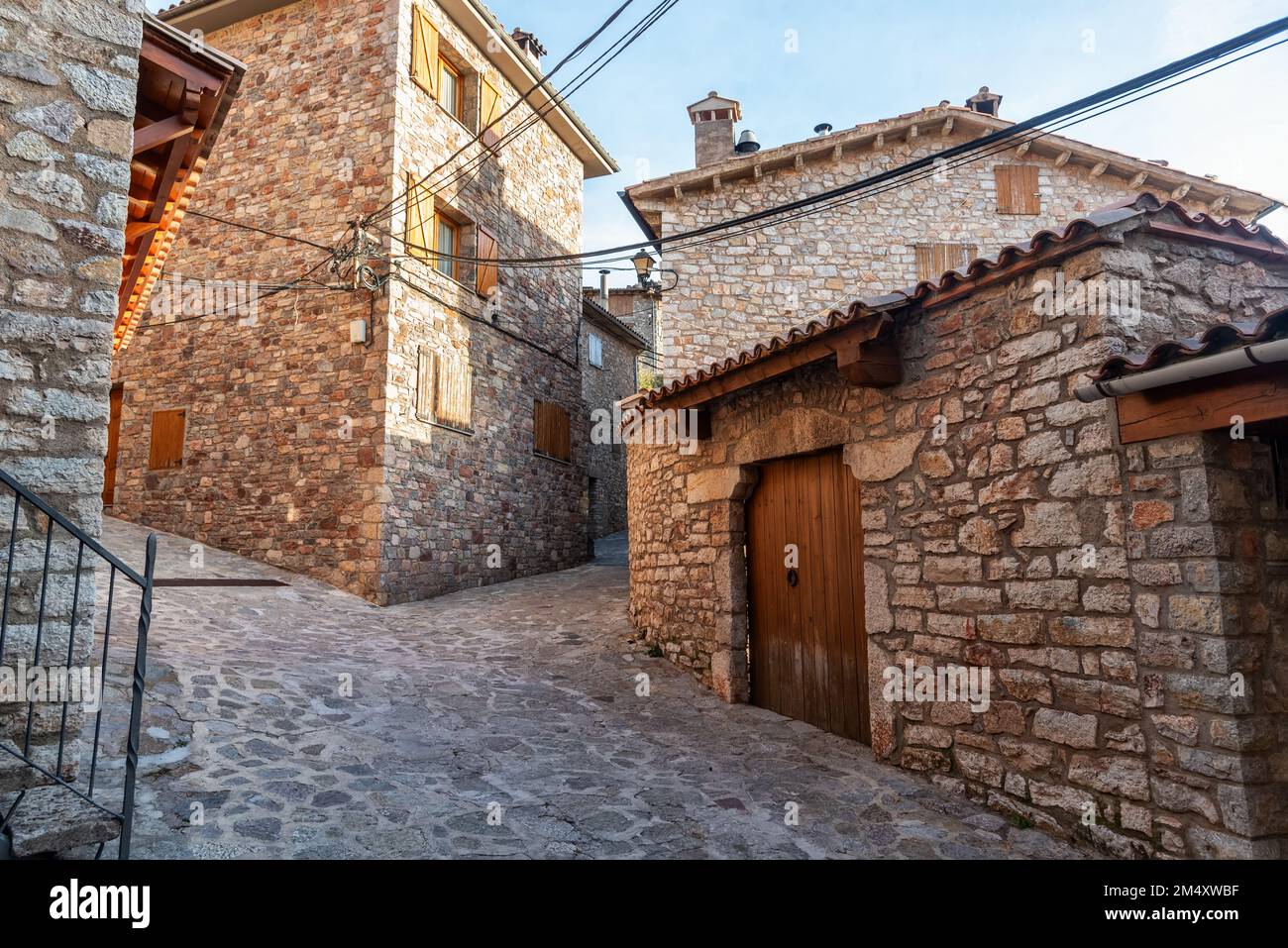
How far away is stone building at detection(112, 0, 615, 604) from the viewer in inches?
392

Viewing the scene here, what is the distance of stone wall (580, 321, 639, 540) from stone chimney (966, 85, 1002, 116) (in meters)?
7.89

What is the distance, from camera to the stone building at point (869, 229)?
9828mm

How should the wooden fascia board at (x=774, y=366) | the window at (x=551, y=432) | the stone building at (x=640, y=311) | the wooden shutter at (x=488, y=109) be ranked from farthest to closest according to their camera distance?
the stone building at (x=640, y=311) < the window at (x=551, y=432) < the wooden shutter at (x=488, y=109) < the wooden fascia board at (x=774, y=366)

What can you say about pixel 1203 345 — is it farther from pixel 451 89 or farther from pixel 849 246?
pixel 451 89

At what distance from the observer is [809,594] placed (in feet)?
18.0

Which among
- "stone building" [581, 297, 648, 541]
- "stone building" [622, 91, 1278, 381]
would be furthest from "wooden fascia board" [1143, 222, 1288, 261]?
"stone building" [581, 297, 648, 541]

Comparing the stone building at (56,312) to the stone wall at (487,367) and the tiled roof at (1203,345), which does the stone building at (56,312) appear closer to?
the tiled roof at (1203,345)

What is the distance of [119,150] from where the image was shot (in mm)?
3541

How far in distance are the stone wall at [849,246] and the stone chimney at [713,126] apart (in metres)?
1.65

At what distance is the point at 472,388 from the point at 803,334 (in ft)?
25.1

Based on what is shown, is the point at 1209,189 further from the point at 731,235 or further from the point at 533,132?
the point at 533,132

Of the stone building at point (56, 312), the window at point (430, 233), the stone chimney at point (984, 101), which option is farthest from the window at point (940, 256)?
the stone building at point (56, 312)

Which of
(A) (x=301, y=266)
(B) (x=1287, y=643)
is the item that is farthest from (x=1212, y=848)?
(A) (x=301, y=266)

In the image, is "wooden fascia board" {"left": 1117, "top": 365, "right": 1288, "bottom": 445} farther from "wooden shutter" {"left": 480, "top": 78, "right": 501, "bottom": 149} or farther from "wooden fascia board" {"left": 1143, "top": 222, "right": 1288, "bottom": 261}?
"wooden shutter" {"left": 480, "top": 78, "right": 501, "bottom": 149}
